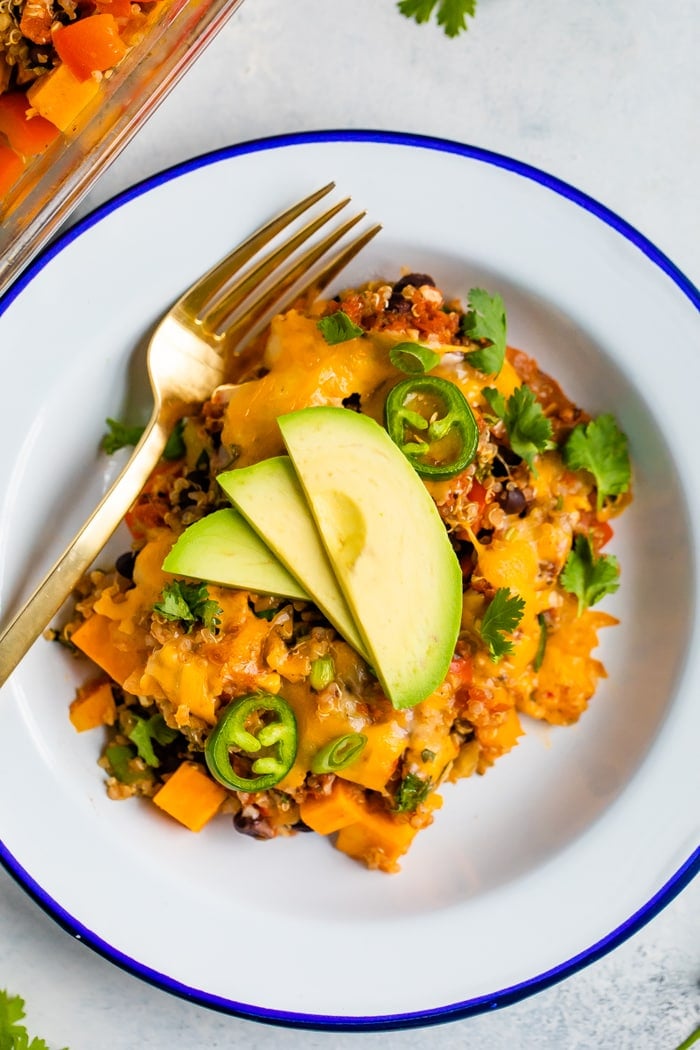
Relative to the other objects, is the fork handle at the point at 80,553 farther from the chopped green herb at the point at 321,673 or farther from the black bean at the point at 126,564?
the chopped green herb at the point at 321,673

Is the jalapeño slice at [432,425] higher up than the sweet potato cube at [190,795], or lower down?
higher up

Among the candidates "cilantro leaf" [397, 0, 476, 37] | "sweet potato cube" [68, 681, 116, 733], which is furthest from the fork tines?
"sweet potato cube" [68, 681, 116, 733]

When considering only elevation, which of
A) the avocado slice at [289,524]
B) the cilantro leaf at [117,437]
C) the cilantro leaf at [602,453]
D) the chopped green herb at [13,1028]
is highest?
the cilantro leaf at [602,453]

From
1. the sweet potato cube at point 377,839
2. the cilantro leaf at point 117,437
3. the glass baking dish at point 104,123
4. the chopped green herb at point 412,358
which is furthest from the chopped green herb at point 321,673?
the glass baking dish at point 104,123

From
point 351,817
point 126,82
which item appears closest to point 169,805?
point 351,817

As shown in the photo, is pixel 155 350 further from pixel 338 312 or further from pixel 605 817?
pixel 605 817

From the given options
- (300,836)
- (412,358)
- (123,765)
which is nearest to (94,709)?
(123,765)
